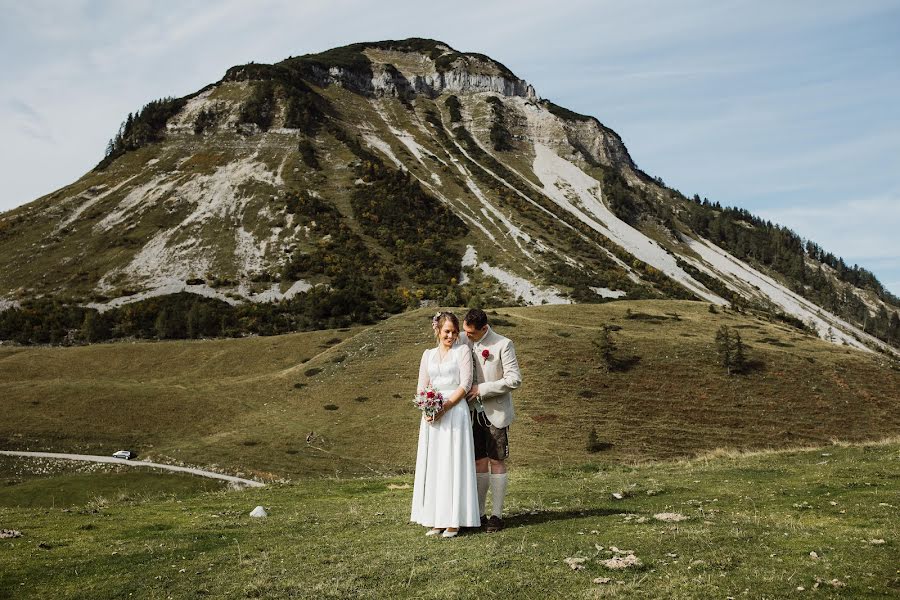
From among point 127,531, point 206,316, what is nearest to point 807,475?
point 127,531

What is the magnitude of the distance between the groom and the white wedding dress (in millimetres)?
331

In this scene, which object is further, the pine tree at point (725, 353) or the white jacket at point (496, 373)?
the pine tree at point (725, 353)

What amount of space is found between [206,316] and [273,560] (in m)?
116

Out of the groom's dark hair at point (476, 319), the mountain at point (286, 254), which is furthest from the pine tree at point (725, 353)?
the groom's dark hair at point (476, 319)

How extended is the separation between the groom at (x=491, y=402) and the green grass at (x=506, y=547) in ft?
3.14

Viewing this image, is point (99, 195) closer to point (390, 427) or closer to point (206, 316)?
point (206, 316)

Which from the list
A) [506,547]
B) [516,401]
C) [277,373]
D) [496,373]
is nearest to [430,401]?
[496,373]

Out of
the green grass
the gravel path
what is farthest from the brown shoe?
the gravel path

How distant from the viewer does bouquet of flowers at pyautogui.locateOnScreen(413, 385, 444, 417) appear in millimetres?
12492

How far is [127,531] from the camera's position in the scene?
1444 centimetres

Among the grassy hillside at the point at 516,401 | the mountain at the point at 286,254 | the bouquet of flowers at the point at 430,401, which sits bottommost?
the grassy hillside at the point at 516,401

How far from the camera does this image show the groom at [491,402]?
12.7 m

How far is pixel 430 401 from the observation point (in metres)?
12.5

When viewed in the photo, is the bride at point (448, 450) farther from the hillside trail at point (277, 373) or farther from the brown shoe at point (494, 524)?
the hillside trail at point (277, 373)
